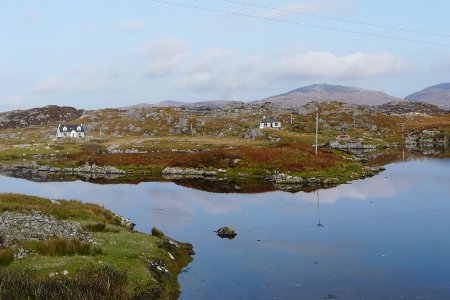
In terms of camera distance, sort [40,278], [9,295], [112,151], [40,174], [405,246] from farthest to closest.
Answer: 1. [112,151]
2. [40,174]
3. [405,246]
4. [40,278]
5. [9,295]

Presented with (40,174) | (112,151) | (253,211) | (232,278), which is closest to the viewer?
(232,278)

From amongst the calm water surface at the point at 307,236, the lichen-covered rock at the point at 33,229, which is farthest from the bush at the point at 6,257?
the calm water surface at the point at 307,236

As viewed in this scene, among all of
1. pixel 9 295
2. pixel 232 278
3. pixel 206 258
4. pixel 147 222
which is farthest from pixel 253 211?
pixel 9 295

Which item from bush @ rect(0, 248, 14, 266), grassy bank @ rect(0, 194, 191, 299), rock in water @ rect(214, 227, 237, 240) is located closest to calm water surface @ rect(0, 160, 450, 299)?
rock in water @ rect(214, 227, 237, 240)

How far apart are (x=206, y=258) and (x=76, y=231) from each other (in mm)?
10480

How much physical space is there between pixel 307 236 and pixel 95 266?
72.7 feet

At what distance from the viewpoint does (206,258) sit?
35625 millimetres

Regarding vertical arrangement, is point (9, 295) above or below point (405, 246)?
above

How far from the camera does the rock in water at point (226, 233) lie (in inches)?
1657

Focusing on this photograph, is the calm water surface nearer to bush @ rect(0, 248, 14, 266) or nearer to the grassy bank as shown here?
the grassy bank

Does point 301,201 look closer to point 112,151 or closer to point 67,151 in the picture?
point 112,151

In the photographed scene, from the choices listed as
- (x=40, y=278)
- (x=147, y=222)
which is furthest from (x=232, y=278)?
(x=147, y=222)

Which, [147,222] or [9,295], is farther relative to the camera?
[147,222]

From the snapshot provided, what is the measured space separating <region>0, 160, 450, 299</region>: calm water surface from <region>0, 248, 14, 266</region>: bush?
1090 cm
